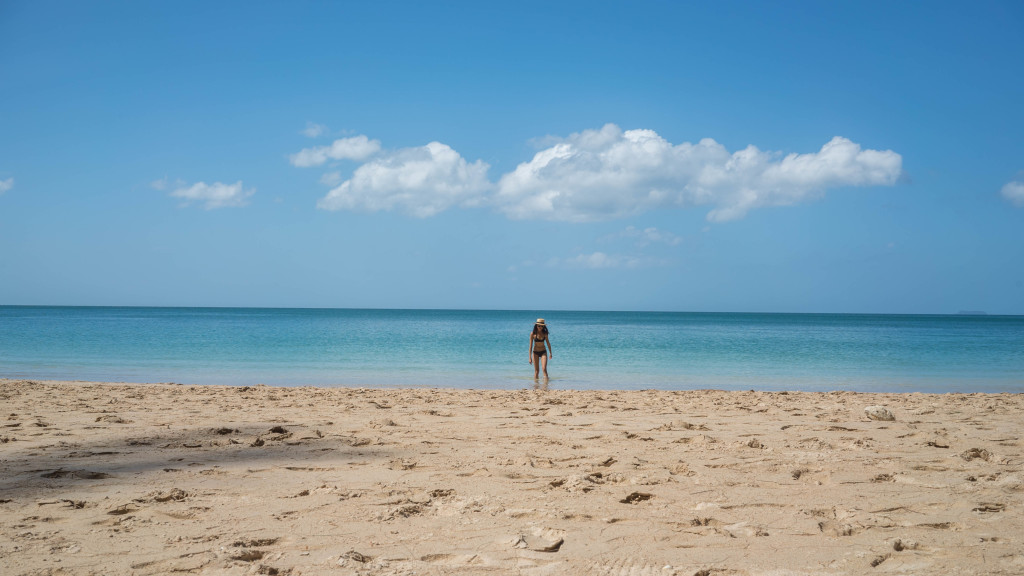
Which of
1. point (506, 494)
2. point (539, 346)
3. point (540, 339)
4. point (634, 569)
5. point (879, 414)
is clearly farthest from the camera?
point (539, 346)

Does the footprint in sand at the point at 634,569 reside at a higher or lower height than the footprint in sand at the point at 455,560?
lower

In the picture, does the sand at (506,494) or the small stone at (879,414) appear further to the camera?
the small stone at (879,414)

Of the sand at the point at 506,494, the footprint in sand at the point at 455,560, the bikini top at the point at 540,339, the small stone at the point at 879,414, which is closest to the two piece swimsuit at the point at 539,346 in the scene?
the bikini top at the point at 540,339

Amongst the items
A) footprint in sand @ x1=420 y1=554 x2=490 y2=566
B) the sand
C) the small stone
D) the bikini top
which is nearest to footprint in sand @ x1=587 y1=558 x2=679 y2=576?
the sand

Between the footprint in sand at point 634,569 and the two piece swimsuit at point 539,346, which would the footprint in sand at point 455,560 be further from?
the two piece swimsuit at point 539,346

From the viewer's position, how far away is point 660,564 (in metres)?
3.59

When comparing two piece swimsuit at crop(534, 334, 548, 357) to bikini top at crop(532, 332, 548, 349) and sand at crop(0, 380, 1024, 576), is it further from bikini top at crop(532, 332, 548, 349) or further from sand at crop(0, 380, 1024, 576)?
sand at crop(0, 380, 1024, 576)

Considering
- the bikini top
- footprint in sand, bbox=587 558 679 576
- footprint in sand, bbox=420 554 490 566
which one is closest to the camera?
footprint in sand, bbox=587 558 679 576

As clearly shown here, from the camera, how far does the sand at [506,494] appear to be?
3654mm

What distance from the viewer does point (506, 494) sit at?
493 cm

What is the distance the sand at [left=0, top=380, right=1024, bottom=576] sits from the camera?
365 cm

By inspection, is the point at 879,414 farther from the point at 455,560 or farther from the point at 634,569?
A: the point at 455,560

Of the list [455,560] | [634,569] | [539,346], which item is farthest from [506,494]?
[539,346]

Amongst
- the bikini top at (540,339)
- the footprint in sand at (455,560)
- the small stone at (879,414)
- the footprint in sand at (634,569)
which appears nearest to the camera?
the footprint in sand at (634,569)
